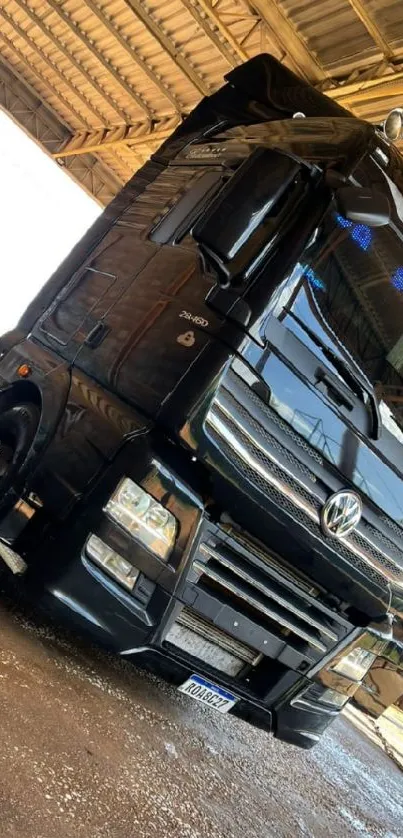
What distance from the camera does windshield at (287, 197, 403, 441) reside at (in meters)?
2.80

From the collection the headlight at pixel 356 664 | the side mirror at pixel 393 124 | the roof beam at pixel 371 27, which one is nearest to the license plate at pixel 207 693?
the headlight at pixel 356 664

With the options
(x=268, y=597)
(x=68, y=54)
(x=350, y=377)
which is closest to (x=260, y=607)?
(x=268, y=597)

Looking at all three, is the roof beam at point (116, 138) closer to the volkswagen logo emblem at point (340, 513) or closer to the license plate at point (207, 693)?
the volkswagen logo emblem at point (340, 513)

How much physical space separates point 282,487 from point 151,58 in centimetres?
995

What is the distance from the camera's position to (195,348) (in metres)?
2.59

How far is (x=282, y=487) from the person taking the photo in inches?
106

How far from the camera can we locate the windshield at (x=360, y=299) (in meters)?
2.80

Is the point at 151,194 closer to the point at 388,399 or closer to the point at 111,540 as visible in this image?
the point at 388,399

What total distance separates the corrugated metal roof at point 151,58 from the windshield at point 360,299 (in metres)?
4.83

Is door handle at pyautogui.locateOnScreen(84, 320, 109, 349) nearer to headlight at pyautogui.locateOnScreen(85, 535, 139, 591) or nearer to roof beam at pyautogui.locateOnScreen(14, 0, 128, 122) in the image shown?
headlight at pyautogui.locateOnScreen(85, 535, 139, 591)

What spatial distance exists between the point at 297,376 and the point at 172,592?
974 millimetres

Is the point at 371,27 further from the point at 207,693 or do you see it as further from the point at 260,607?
the point at 207,693

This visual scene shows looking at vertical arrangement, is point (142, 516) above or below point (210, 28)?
below

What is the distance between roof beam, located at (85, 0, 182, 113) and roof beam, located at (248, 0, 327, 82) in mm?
3406
